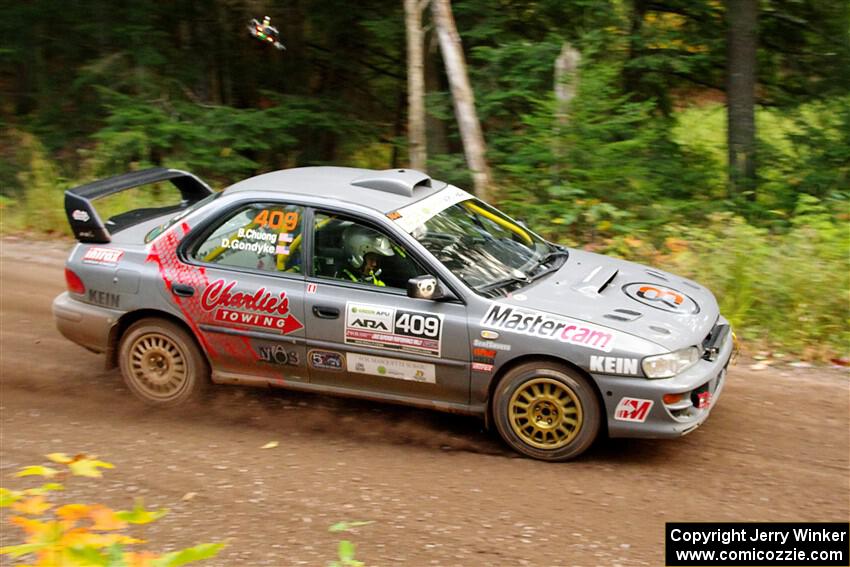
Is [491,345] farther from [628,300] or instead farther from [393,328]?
[628,300]

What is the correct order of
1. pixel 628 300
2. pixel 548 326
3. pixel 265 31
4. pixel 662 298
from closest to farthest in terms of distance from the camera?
pixel 548 326 → pixel 628 300 → pixel 662 298 → pixel 265 31

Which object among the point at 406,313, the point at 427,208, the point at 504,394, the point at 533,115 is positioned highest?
the point at 533,115

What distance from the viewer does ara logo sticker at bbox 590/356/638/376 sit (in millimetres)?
5152

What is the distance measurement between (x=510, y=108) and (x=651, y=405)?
24.4 feet

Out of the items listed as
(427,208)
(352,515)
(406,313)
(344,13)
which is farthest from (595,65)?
(352,515)

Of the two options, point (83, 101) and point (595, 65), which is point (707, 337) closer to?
point (595, 65)

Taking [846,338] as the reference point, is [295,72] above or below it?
above

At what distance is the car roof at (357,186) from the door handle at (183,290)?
743 mm

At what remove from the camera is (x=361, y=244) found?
5.78 metres

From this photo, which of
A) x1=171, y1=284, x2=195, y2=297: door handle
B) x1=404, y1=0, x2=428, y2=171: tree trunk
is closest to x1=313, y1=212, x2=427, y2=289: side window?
x1=171, y1=284, x2=195, y2=297: door handle

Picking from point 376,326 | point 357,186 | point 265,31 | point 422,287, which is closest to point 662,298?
point 422,287

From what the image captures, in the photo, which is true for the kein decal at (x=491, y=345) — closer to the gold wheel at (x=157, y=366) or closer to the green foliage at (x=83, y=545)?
the gold wheel at (x=157, y=366)

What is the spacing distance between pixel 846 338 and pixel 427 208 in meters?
3.95

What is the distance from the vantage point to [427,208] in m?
6.07
